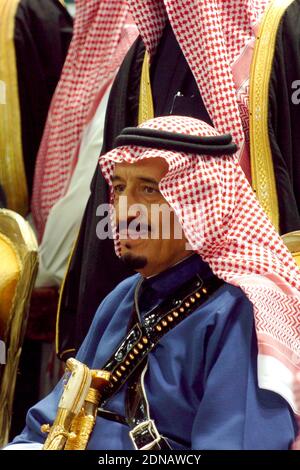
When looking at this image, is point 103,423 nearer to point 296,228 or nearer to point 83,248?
point 296,228

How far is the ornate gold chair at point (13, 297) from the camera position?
3.04 meters

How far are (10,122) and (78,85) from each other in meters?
0.32

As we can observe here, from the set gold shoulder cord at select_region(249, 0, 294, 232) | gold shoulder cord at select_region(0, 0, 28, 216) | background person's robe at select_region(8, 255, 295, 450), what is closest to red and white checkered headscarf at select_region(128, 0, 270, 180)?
gold shoulder cord at select_region(249, 0, 294, 232)

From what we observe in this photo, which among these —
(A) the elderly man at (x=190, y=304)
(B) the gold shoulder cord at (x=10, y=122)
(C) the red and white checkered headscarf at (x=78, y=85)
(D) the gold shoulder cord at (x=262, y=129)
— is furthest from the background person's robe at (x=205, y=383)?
(B) the gold shoulder cord at (x=10, y=122)

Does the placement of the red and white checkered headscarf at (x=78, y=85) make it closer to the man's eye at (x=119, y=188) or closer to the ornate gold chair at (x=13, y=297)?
the ornate gold chair at (x=13, y=297)

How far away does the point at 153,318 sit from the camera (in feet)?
7.86

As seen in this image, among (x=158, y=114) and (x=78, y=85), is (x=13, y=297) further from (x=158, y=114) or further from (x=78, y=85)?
(x=78, y=85)

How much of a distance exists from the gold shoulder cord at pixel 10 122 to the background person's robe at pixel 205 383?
1.80 m

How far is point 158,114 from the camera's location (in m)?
3.27

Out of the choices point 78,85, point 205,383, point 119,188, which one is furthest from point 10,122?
point 205,383

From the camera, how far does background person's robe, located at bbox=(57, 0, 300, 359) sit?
3.08 meters

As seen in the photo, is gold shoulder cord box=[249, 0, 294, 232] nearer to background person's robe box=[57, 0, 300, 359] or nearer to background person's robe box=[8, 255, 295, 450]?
background person's robe box=[57, 0, 300, 359]

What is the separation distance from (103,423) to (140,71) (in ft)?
4.35
